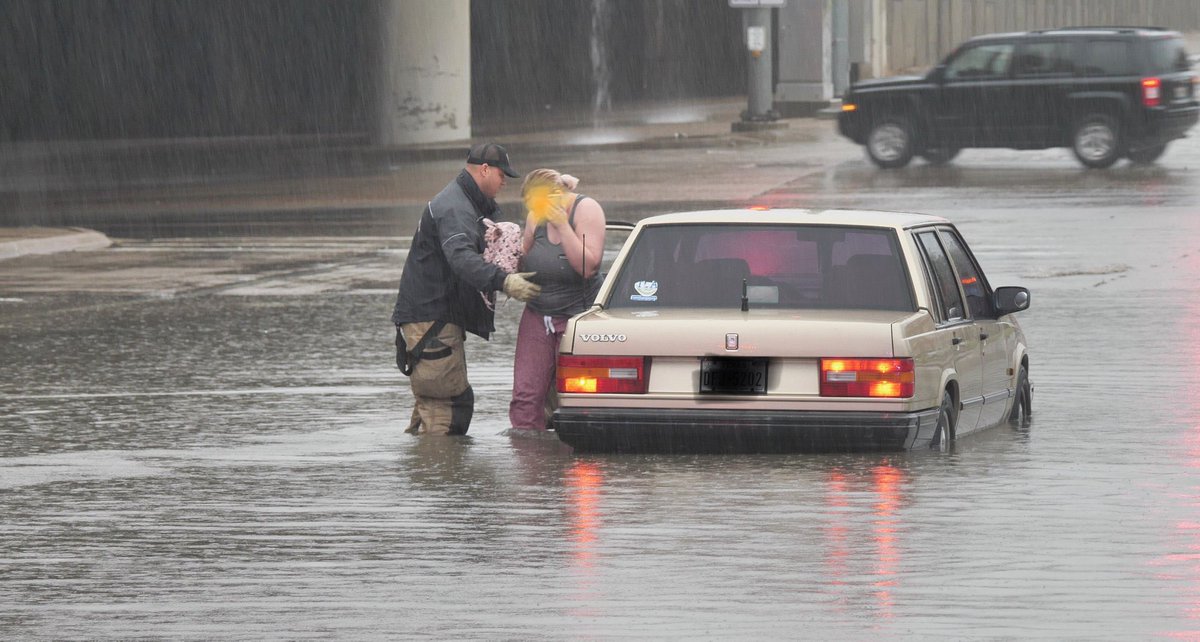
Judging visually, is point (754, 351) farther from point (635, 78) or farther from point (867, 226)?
point (635, 78)

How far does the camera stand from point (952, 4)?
65062mm

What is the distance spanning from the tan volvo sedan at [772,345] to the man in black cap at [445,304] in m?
1.02

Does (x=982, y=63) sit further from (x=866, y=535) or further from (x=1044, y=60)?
(x=866, y=535)

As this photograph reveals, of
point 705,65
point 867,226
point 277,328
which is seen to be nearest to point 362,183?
point 277,328

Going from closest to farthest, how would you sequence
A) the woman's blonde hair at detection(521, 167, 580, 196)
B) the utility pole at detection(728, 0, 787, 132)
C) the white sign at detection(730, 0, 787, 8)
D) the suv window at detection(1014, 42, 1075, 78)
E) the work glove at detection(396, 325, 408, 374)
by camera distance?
the woman's blonde hair at detection(521, 167, 580, 196) → the work glove at detection(396, 325, 408, 374) → the suv window at detection(1014, 42, 1075, 78) → the white sign at detection(730, 0, 787, 8) → the utility pole at detection(728, 0, 787, 132)

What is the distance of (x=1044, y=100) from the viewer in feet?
105

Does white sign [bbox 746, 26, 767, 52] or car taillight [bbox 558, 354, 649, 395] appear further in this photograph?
white sign [bbox 746, 26, 767, 52]

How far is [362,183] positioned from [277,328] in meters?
17.5

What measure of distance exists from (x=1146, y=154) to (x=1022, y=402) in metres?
22.2

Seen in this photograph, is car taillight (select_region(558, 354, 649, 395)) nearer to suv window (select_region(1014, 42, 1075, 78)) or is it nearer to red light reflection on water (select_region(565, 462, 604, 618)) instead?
red light reflection on water (select_region(565, 462, 604, 618))

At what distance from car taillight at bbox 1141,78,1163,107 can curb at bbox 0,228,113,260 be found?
14488mm

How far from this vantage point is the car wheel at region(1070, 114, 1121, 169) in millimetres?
31703

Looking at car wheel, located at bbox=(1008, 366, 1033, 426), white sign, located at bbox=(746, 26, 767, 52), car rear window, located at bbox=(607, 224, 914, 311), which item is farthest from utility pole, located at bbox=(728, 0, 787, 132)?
A: car rear window, located at bbox=(607, 224, 914, 311)

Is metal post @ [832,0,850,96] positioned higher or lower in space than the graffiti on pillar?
higher
